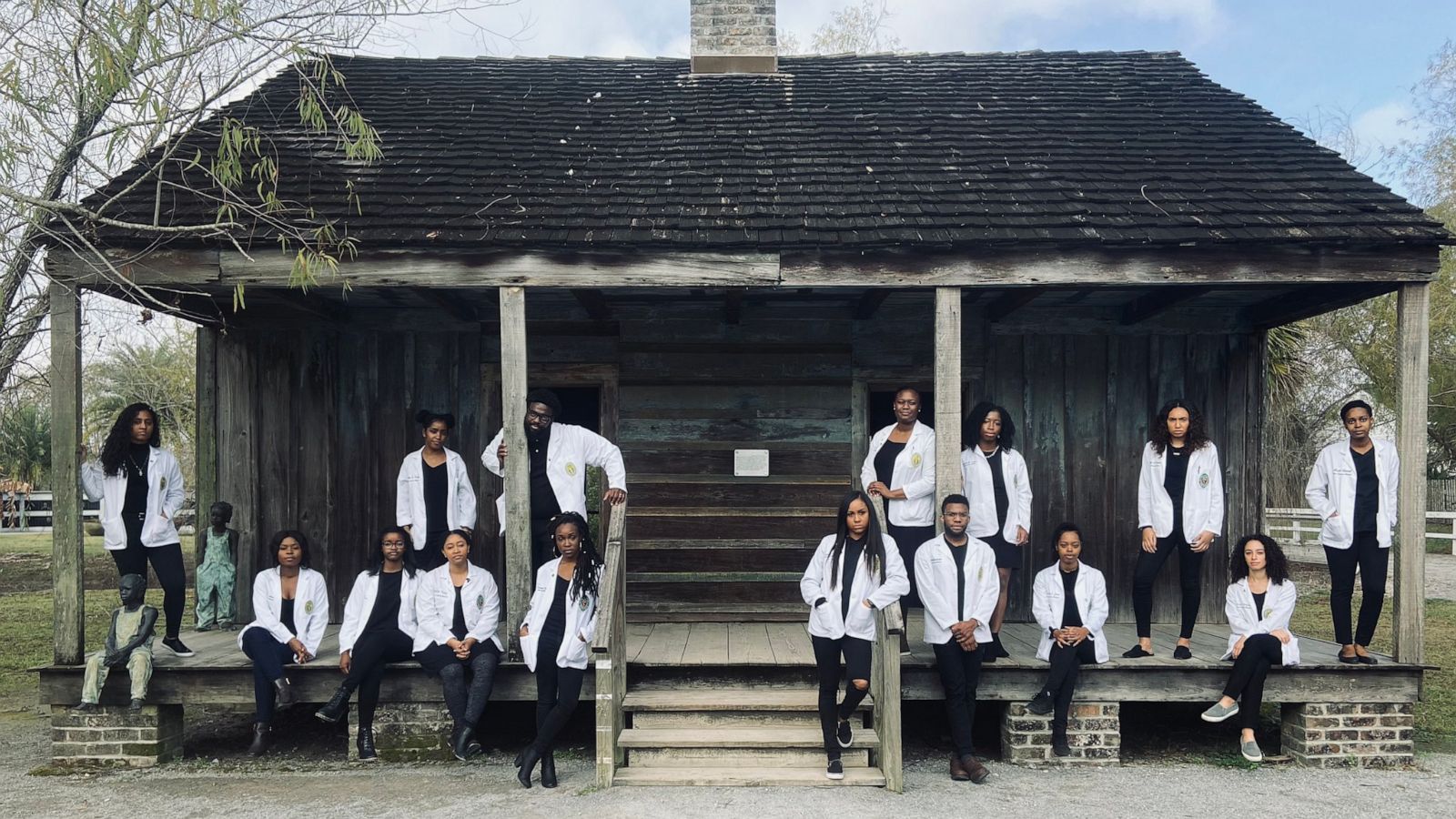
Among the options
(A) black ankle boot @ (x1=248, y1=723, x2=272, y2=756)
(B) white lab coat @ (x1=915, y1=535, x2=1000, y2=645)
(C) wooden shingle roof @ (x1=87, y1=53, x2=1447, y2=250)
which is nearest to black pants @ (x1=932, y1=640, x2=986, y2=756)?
(B) white lab coat @ (x1=915, y1=535, x2=1000, y2=645)

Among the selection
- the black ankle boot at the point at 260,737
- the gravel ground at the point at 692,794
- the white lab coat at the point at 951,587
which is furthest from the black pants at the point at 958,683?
A: the black ankle boot at the point at 260,737

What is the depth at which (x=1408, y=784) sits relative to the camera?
586 centimetres

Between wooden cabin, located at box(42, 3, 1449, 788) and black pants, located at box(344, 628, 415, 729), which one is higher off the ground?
wooden cabin, located at box(42, 3, 1449, 788)

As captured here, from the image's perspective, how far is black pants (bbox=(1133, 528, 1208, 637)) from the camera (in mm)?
6453

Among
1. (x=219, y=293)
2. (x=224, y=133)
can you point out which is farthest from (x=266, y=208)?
(x=219, y=293)

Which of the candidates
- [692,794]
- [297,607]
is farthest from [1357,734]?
Result: [297,607]

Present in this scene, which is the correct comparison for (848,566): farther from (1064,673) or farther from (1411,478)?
(1411,478)

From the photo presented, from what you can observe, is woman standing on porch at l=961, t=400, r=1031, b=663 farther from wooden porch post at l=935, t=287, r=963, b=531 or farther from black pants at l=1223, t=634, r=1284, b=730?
black pants at l=1223, t=634, r=1284, b=730

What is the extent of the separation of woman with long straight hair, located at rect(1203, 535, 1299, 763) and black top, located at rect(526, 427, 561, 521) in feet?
13.5

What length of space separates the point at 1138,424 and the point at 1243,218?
2.19m

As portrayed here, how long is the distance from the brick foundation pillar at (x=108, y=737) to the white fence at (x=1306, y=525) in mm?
19836

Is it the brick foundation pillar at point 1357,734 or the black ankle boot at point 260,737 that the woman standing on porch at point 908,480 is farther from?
the black ankle boot at point 260,737

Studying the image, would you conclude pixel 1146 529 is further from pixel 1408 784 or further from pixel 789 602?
pixel 789 602

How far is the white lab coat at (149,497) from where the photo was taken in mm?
6461
